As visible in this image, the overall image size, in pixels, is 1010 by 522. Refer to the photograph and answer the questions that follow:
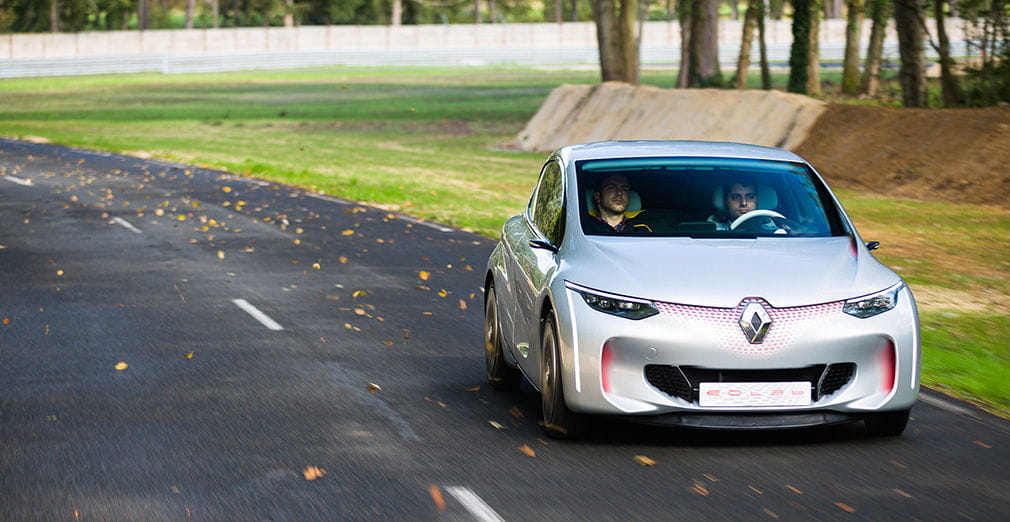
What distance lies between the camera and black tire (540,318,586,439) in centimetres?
790

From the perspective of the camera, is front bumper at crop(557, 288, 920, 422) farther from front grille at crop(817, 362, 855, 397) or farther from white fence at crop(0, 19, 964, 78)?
white fence at crop(0, 19, 964, 78)

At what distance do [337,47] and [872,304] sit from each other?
3884 inches

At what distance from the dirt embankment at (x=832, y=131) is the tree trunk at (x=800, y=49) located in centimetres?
393

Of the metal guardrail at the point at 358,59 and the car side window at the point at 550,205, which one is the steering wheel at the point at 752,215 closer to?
the car side window at the point at 550,205

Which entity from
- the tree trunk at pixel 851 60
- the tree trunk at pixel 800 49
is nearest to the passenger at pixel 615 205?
the tree trunk at pixel 800 49

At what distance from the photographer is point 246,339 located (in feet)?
39.3

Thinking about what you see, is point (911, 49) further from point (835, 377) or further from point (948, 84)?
point (835, 377)

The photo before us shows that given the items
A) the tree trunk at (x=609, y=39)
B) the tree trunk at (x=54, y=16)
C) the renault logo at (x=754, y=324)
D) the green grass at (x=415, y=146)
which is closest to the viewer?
the renault logo at (x=754, y=324)

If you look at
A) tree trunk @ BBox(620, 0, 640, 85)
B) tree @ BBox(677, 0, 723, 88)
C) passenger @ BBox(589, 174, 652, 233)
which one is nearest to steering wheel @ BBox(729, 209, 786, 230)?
passenger @ BBox(589, 174, 652, 233)

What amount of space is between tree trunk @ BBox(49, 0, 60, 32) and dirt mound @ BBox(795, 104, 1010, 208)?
95284 millimetres

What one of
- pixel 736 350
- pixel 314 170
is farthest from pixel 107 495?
pixel 314 170

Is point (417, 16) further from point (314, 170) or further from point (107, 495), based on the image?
point (107, 495)

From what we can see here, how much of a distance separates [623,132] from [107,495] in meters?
30.0

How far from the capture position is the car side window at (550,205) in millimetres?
8883
